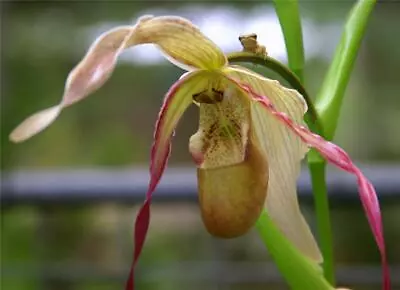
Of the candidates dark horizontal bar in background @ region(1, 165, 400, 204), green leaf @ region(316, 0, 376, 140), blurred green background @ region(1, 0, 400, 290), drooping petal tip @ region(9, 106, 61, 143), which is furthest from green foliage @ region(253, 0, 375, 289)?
blurred green background @ region(1, 0, 400, 290)

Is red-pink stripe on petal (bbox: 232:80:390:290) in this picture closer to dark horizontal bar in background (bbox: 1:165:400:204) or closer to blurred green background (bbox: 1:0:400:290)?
dark horizontal bar in background (bbox: 1:165:400:204)

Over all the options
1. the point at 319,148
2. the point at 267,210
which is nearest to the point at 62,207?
the point at 267,210

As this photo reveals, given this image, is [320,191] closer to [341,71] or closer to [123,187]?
[341,71]

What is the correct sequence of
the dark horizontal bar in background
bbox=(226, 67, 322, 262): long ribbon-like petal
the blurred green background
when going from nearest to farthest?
1. bbox=(226, 67, 322, 262): long ribbon-like petal
2. the dark horizontal bar in background
3. the blurred green background

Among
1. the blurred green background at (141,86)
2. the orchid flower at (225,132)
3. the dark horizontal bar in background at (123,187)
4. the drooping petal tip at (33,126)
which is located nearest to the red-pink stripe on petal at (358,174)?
the orchid flower at (225,132)

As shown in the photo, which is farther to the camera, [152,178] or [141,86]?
[141,86]

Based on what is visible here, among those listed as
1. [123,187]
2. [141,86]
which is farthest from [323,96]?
[141,86]

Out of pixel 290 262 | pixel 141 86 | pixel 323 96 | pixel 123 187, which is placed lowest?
pixel 141 86
